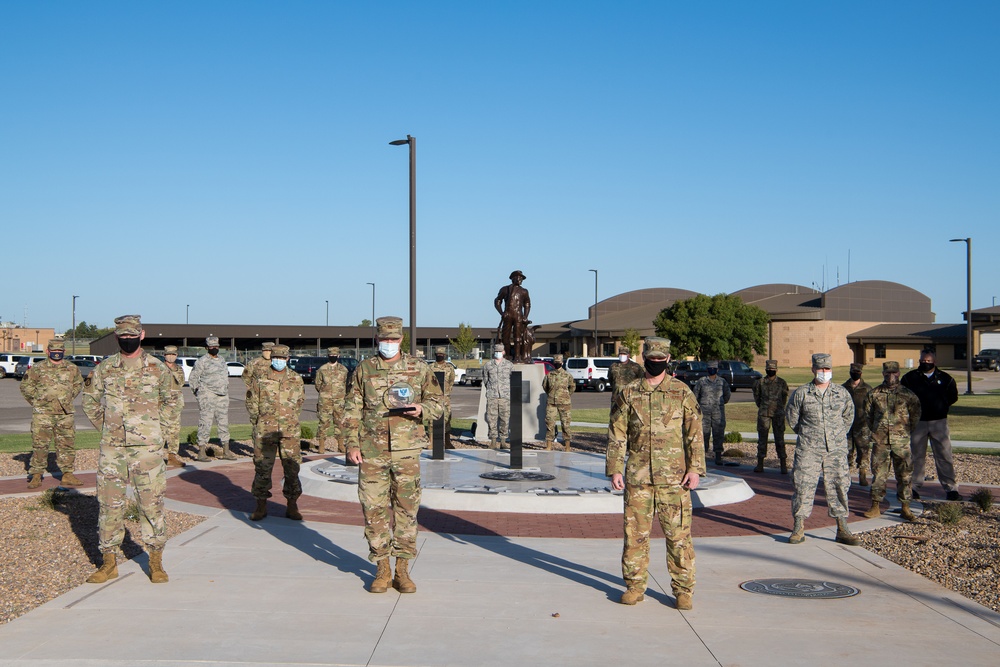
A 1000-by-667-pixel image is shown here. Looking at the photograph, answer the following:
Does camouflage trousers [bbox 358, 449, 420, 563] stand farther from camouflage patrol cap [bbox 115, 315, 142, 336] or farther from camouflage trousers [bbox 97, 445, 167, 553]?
camouflage patrol cap [bbox 115, 315, 142, 336]

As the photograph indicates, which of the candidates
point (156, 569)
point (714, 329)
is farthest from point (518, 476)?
point (714, 329)

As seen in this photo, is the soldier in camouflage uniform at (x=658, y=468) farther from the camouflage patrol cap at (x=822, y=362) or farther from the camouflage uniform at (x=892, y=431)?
the camouflage uniform at (x=892, y=431)

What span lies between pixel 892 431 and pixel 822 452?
2.12m

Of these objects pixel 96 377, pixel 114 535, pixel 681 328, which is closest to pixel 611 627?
pixel 114 535

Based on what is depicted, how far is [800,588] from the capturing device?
24.3 feet

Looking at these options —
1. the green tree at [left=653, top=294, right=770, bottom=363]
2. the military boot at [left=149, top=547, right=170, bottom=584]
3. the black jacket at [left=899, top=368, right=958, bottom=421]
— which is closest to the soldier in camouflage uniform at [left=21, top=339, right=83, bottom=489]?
the military boot at [left=149, top=547, right=170, bottom=584]

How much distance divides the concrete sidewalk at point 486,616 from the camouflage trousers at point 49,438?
15.7ft

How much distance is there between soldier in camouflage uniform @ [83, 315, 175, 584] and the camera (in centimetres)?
728

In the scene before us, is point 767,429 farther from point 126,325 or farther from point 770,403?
point 126,325

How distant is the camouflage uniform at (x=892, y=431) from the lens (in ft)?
35.6

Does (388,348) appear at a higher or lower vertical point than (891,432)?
higher

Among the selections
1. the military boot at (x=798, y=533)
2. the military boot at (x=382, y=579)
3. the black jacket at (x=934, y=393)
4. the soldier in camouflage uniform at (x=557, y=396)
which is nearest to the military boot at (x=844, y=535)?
the military boot at (x=798, y=533)

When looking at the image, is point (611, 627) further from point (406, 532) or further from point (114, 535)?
point (114, 535)

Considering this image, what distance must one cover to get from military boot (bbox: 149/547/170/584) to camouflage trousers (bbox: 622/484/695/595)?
3537 mm
